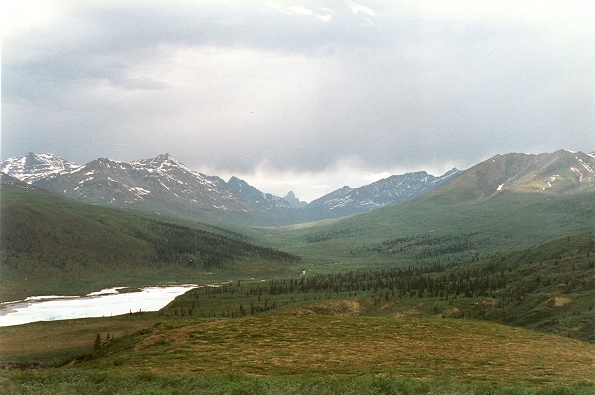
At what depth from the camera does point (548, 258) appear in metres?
189

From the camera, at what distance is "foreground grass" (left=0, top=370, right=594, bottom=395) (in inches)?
1394

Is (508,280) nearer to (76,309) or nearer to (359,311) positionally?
(359,311)

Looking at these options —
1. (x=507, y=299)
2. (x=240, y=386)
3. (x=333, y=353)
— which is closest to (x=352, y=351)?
(x=333, y=353)

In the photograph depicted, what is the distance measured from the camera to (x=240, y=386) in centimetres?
3778

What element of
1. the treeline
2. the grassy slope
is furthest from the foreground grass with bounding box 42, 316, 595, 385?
the treeline

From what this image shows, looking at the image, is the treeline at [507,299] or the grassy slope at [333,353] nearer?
the grassy slope at [333,353]

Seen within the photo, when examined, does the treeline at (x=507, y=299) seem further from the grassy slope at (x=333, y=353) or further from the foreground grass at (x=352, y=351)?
Result: the foreground grass at (x=352, y=351)

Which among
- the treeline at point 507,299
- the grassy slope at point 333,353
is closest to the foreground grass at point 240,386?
the grassy slope at point 333,353

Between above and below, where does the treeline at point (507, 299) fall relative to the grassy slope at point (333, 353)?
below

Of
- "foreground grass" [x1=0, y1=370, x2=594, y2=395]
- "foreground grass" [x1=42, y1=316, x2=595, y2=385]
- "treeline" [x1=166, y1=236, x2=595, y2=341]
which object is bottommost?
"treeline" [x1=166, y1=236, x2=595, y2=341]

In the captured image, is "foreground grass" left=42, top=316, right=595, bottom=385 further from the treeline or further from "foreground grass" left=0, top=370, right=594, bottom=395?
the treeline

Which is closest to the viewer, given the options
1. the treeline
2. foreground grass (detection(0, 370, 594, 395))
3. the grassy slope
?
foreground grass (detection(0, 370, 594, 395))

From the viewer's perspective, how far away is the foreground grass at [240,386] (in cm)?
3541

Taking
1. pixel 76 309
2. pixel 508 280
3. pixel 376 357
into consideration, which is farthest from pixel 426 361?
pixel 76 309
